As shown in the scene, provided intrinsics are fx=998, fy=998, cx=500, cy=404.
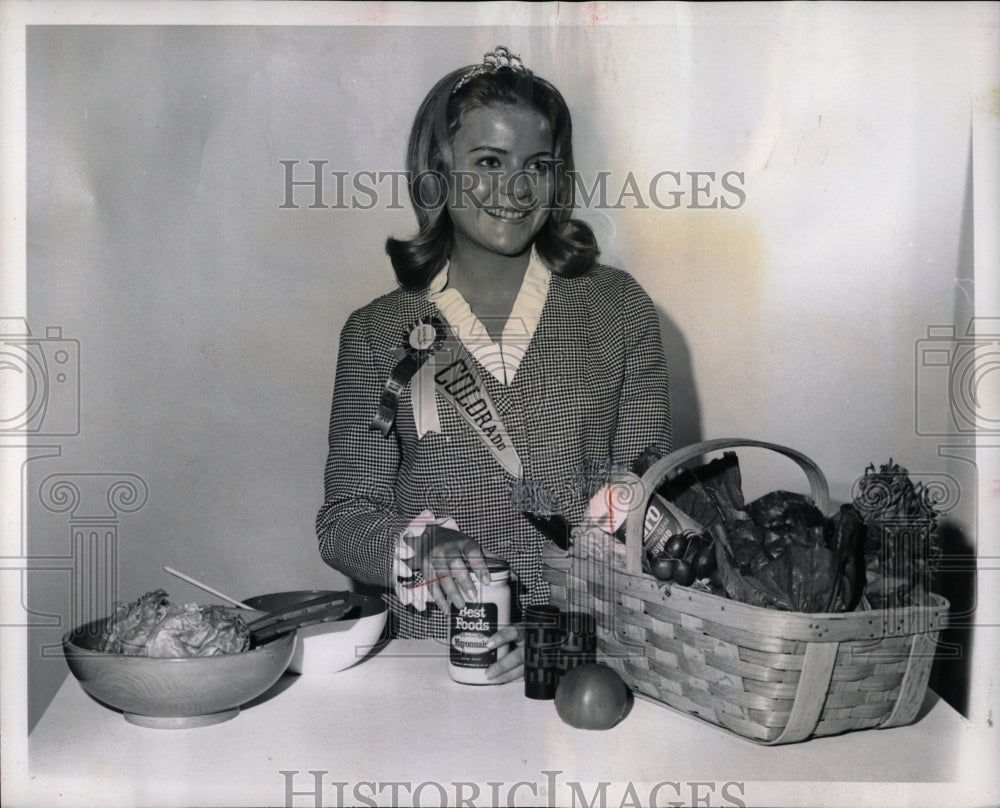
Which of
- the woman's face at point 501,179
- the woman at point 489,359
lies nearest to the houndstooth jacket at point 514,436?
the woman at point 489,359

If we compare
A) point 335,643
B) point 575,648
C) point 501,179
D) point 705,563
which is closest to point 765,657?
point 705,563

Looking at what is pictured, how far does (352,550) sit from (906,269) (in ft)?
3.54

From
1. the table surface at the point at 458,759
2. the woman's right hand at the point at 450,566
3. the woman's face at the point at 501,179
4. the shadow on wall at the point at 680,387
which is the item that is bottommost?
the table surface at the point at 458,759

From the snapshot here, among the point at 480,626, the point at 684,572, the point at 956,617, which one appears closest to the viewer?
the point at 684,572

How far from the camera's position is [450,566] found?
1.31 m

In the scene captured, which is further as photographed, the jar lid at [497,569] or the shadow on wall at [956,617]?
the shadow on wall at [956,617]

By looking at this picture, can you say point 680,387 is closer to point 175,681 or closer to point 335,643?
point 335,643

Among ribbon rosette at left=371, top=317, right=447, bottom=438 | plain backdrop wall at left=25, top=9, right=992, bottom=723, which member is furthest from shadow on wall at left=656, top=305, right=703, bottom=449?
ribbon rosette at left=371, top=317, right=447, bottom=438

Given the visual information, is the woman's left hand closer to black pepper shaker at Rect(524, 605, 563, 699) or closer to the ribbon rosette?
black pepper shaker at Rect(524, 605, 563, 699)

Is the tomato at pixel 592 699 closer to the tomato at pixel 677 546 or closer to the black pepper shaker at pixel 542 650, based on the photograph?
the black pepper shaker at pixel 542 650

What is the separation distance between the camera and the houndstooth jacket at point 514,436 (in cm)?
172

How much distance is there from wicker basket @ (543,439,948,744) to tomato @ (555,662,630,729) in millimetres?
65

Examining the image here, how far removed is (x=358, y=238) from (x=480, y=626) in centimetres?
83

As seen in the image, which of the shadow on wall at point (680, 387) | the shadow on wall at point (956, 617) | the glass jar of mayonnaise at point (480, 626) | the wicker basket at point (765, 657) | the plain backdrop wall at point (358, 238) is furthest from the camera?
the shadow on wall at point (680, 387)
